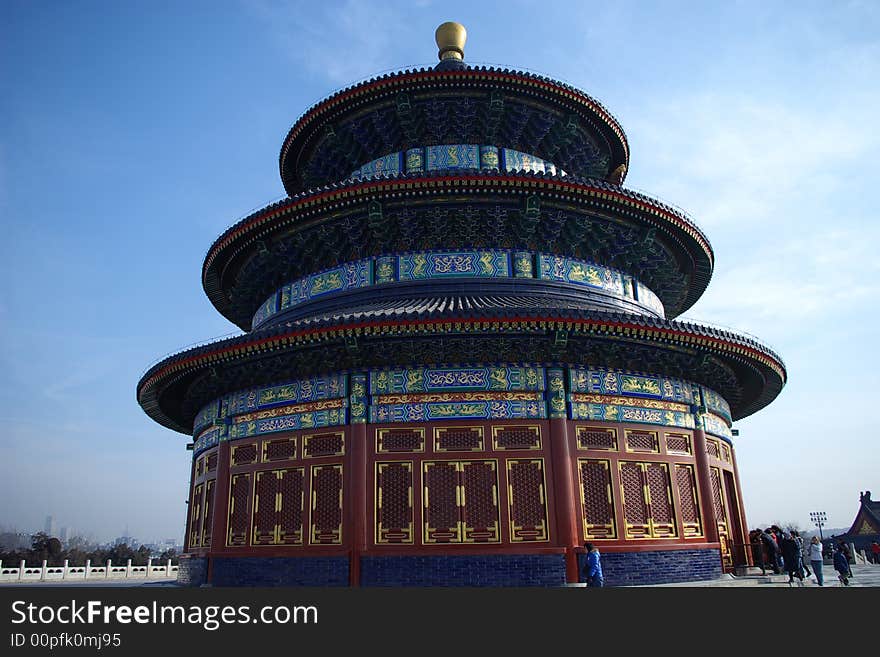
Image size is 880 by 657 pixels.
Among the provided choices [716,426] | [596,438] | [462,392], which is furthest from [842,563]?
[462,392]

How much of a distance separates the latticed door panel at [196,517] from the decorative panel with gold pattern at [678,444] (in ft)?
37.4

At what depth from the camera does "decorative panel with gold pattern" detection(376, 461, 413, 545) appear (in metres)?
13.9

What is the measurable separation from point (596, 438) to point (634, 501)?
1.57 m

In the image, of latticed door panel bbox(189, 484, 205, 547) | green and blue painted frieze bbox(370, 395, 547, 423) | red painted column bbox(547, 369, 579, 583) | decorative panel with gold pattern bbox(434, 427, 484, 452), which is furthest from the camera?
latticed door panel bbox(189, 484, 205, 547)

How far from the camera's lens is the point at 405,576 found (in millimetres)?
13523

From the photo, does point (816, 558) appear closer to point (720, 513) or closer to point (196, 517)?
point (720, 513)

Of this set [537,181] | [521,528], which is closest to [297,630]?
[521,528]

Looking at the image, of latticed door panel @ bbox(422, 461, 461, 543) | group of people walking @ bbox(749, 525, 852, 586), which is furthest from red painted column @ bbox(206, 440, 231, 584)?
group of people walking @ bbox(749, 525, 852, 586)

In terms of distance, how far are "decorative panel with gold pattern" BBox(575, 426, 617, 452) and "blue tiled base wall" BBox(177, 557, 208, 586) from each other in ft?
29.3

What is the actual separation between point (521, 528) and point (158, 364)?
922 cm

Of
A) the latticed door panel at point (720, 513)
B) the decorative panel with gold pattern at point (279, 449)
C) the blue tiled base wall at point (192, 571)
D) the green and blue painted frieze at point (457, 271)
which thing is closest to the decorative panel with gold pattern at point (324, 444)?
the decorative panel with gold pattern at point (279, 449)

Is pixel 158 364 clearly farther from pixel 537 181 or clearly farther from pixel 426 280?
pixel 537 181

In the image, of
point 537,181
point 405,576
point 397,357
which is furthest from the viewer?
point 537,181

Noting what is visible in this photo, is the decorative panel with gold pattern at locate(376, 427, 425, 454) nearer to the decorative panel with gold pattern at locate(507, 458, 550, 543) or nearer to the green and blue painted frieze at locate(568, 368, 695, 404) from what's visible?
the decorative panel with gold pattern at locate(507, 458, 550, 543)
